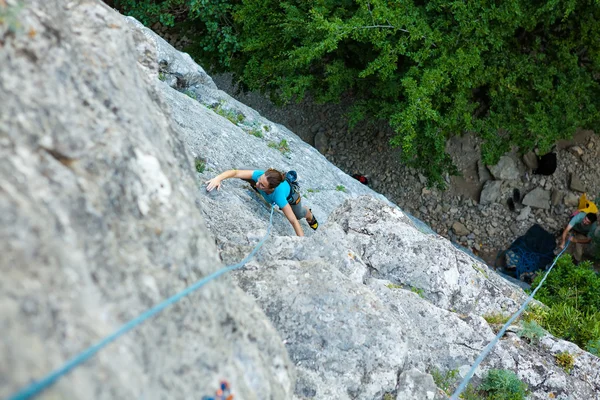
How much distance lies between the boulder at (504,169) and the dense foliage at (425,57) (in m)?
1.24

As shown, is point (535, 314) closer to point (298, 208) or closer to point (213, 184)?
point (298, 208)

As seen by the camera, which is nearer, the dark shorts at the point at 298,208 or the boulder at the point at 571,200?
the dark shorts at the point at 298,208

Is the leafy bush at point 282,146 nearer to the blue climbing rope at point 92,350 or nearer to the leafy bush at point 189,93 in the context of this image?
the leafy bush at point 189,93

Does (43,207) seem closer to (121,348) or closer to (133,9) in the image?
(121,348)

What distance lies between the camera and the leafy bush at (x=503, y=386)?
451cm

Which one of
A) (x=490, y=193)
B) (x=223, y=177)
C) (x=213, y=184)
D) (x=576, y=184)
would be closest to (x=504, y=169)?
(x=490, y=193)

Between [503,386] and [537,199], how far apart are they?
10659mm

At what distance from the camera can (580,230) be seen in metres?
13.2

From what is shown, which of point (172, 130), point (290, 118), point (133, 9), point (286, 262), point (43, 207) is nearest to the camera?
point (43, 207)

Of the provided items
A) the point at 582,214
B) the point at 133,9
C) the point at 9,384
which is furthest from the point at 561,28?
the point at 9,384

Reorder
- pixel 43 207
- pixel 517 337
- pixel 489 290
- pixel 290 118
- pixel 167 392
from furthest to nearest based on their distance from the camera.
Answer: pixel 290 118 → pixel 489 290 → pixel 517 337 → pixel 167 392 → pixel 43 207

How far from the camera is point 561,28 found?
1155 cm

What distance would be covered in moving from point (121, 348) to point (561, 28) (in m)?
12.1

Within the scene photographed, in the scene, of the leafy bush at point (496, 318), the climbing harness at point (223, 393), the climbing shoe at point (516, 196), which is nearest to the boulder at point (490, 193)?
the climbing shoe at point (516, 196)
